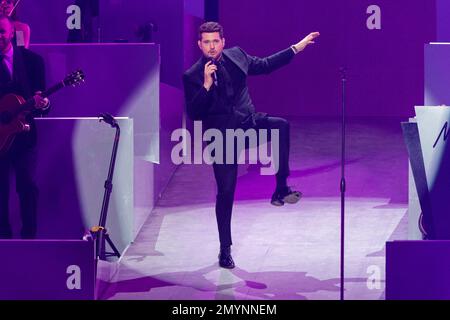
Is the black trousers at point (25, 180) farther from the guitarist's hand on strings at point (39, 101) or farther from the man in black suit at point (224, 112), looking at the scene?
the man in black suit at point (224, 112)

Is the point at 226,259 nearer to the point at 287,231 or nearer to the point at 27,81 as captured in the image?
the point at 287,231

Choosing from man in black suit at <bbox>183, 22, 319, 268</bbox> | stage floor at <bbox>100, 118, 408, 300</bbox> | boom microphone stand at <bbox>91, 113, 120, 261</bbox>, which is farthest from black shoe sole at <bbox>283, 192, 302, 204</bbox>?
boom microphone stand at <bbox>91, 113, 120, 261</bbox>

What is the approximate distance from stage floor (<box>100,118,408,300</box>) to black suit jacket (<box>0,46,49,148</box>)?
1.00 meters

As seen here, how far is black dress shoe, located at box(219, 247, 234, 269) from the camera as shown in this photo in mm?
7230

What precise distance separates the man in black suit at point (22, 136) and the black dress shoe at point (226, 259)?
1220 millimetres

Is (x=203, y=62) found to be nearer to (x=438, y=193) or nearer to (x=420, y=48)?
(x=438, y=193)

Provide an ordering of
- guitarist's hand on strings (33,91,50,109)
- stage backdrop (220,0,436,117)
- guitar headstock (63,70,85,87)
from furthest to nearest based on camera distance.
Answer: stage backdrop (220,0,436,117)
guitar headstock (63,70,85,87)
guitarist's hand on strings (33,91,50,109)

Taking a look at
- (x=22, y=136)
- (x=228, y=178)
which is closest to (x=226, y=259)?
(x=228, y=178)

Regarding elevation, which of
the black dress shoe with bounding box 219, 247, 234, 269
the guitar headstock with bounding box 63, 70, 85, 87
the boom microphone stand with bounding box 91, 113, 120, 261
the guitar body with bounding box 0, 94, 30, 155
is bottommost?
the black dress shoe with bounding box 219, 247, 234, 269

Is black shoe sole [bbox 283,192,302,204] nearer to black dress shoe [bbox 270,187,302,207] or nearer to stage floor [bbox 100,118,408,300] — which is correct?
black dress shoe [bbox 270,187,302,207]

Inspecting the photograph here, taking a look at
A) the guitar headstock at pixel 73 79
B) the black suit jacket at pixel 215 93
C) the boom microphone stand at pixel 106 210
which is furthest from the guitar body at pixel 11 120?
the black suit jacket at pixel 215 93

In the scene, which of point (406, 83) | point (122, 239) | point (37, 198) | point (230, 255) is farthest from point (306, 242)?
point (406, 83)

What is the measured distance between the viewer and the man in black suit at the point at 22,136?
7418 mm

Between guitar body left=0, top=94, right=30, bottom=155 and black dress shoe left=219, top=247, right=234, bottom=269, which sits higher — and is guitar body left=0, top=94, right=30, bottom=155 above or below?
above
